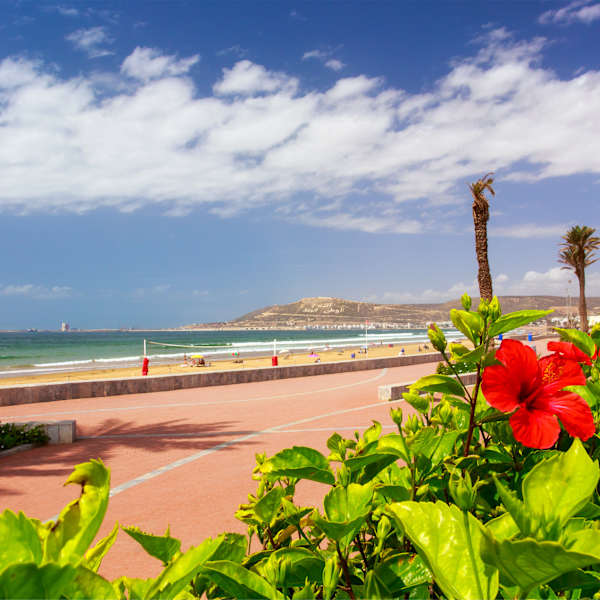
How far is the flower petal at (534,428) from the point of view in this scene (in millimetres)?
764

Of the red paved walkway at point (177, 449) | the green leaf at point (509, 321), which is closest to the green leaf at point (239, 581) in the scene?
the green leaf at point (509, 321)

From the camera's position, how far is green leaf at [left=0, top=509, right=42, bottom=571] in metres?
0.43

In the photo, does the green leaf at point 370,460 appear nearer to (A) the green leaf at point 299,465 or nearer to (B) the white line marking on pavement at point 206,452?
(A) the green leaf at point 299,465

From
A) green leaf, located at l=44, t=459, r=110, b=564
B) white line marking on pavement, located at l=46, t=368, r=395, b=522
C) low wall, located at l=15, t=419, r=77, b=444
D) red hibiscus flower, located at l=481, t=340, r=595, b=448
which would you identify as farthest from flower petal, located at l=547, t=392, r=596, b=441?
low wall, located at l=15, t=419, r=77, b=444

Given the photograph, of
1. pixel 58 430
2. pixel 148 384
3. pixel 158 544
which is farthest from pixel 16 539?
pixel 148 384

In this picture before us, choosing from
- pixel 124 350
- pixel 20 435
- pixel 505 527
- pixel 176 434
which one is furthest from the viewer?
pixel 124 350

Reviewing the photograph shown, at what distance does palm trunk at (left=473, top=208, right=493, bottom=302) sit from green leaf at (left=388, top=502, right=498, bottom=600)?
1565 cm

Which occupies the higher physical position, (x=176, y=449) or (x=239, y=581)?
(x=239, y=581)

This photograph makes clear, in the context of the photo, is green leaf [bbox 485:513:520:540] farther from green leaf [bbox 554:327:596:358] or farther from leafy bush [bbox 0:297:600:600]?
green leaf [bbox 554:327:596:358]

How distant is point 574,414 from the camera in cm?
81

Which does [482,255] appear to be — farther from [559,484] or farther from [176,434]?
[559,484]

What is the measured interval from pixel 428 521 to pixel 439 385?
39cm

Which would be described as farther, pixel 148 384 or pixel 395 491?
pixel 148 384

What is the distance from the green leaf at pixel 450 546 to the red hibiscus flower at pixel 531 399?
0.29m
